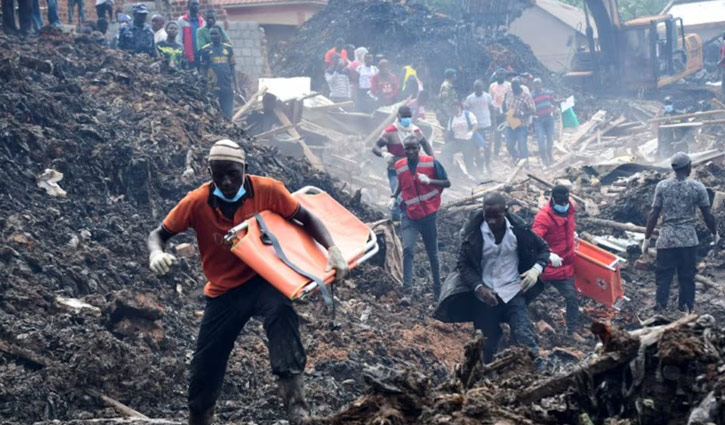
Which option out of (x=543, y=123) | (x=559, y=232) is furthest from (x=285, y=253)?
(x=543, y=123)

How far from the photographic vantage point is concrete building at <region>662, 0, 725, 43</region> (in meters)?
38.0

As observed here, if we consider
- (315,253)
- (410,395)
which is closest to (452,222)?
(315,253)

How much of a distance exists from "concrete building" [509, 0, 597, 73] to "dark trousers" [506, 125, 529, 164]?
56.0 ft

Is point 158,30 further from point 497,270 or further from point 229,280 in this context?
point 229,280

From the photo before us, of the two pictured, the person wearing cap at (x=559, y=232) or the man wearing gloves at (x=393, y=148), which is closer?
the person wearing cap at (x=559, y=232)

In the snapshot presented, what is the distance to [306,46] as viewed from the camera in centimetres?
2936

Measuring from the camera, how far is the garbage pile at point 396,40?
29.5 m

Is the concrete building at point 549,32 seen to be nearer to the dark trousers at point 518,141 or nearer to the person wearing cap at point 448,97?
the person wearing cap at point 448,97

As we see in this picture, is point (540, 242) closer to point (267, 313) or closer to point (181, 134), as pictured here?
point (267, 313)

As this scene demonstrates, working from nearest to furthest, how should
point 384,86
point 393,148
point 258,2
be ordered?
point 393,148, point 384,86, point 258,2

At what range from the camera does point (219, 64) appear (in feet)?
62.2

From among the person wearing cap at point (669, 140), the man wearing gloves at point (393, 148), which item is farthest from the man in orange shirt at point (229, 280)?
the person wearing cap at point (669, 140)

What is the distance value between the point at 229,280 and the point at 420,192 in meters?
6.13

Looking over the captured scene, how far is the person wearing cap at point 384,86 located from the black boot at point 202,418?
769 inches
